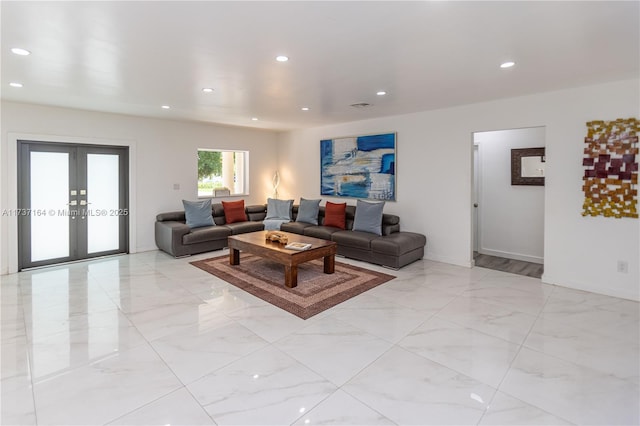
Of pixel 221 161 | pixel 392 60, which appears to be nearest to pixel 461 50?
pixel 392 60

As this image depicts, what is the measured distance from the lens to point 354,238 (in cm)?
545

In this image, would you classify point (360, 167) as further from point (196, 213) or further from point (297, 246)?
point (196, 213)

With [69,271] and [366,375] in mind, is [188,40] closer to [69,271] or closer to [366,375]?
[366,375]

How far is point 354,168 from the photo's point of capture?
6.61m

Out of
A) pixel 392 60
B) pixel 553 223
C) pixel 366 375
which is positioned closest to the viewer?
pixel 366 375

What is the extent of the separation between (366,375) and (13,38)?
3.71m

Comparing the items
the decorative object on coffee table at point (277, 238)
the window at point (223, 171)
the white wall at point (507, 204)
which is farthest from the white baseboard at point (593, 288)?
the window at point (223, 171)

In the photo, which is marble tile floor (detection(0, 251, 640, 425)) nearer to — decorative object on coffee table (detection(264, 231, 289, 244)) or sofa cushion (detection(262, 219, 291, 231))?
decorative object on coffee table (detection(264, 231, 289, 244))

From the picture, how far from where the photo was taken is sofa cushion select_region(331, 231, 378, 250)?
5324mm

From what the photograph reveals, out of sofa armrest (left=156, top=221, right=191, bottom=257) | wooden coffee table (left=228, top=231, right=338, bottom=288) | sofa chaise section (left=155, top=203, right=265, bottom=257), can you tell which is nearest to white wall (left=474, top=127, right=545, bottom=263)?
wooden coffee table (left=228, top=231, right=338, bottom=288)

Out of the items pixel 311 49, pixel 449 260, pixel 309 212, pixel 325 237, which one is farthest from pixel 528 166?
pixel 311 49

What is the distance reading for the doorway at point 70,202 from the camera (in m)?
5.01

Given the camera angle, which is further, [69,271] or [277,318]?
[69,271]

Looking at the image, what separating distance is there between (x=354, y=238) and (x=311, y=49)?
3.28m
